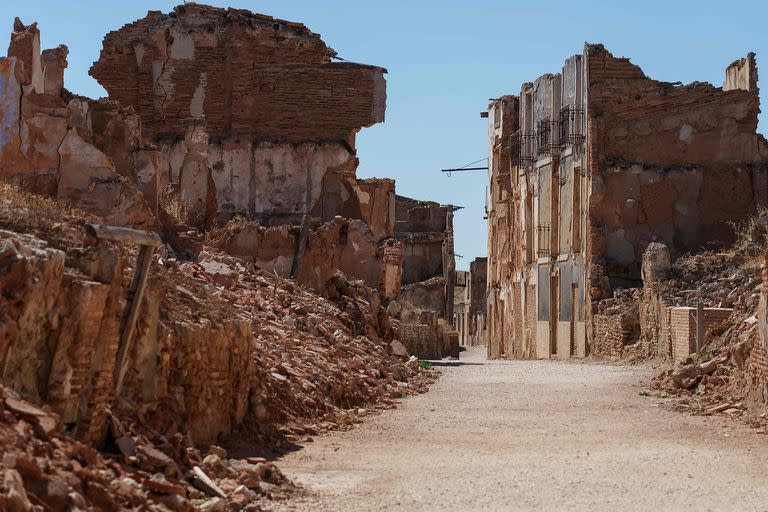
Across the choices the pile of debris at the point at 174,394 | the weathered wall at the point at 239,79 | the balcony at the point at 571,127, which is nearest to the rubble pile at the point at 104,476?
the pile of debris at the point at 174,394

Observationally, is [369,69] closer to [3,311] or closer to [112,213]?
[112,213]

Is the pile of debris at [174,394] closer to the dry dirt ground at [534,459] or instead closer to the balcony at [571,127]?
the dry dirt ground at [534,459]

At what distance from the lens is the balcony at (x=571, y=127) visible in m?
35.3

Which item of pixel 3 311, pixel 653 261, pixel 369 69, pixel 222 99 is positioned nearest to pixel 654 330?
pixel 653 261

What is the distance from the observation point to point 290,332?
17828 millimetres

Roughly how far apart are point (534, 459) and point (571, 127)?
25764mm

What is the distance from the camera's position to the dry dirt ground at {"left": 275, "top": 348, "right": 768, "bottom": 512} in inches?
352

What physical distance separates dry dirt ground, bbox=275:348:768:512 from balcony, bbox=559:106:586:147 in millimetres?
18434

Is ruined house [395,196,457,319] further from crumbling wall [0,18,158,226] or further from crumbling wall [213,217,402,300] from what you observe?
crumbling wall [0,18,158,226]

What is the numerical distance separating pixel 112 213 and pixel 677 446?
8174 mm

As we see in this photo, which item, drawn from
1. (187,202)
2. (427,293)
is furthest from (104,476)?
(427,293)

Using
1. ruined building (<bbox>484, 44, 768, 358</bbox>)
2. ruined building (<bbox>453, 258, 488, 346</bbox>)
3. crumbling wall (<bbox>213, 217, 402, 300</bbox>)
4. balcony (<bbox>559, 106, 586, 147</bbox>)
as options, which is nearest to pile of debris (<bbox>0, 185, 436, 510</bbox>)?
crumbling wall (<bbox>213, 217, 402, 300</bbox>)

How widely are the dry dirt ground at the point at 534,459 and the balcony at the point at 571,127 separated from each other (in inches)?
726

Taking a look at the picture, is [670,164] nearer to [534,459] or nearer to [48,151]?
[48,151]
